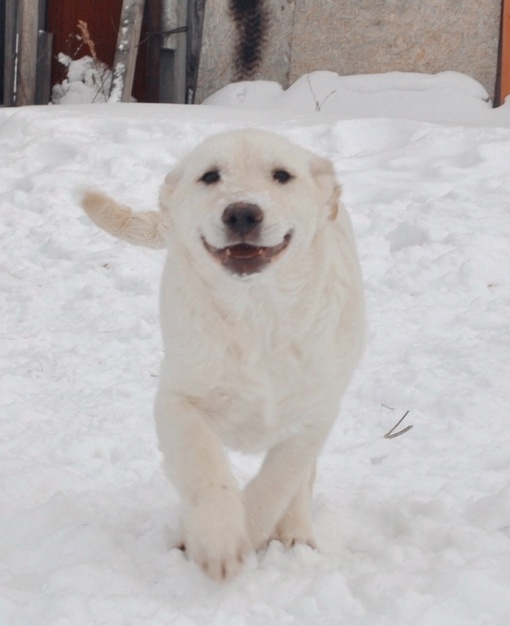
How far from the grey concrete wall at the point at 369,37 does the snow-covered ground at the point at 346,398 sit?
0.26 m

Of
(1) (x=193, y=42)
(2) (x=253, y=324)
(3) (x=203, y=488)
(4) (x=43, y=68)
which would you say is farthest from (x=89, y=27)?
(3) (x=203, y=488)

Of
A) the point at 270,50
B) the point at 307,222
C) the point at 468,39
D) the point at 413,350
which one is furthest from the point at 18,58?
the point at 307,222

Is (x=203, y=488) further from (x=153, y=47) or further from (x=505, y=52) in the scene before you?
(x=153, y=47)

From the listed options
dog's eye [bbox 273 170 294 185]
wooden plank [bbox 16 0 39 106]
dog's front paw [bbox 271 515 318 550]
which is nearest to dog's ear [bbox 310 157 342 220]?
dog's eye [bbox 273 170 294 185]

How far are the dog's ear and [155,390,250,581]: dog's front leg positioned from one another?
2.44 feet

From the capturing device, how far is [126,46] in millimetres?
8734

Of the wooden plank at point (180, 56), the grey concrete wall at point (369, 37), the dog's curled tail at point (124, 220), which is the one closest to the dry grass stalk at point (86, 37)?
the wooden plank at point (180, 56)

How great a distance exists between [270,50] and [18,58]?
→ 228 centimetres

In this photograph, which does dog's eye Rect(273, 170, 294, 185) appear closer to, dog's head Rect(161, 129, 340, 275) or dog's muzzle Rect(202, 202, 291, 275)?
dog's head Rect(161, 129, 340, 275)

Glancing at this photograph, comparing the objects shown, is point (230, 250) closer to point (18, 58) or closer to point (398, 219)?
point (398, 219)

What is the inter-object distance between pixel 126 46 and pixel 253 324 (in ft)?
20.8

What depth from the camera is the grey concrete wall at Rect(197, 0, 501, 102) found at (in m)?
8.70

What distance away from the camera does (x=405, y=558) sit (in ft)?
9.77

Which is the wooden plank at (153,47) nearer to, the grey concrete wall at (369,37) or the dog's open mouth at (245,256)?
the grey concrete wall at (369,37)
